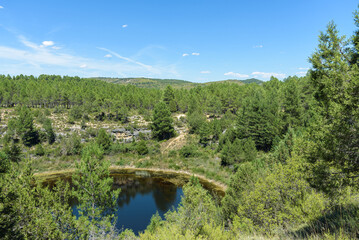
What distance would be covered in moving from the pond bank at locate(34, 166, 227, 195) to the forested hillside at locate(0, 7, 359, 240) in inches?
55.5

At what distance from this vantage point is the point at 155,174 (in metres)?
51.0

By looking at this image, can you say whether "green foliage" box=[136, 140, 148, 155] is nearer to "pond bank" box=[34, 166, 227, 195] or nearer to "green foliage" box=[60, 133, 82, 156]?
"pond bank" box=[34, 166, 227, 195]

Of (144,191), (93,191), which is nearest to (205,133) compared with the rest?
(144,191)

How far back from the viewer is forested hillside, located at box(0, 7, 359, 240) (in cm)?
790

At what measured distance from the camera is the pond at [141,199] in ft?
99.7

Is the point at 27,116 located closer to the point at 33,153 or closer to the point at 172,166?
the point at 33,153

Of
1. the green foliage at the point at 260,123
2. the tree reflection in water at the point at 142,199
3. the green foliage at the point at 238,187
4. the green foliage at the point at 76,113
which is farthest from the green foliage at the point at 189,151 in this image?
the green foliage at the point at 76,113

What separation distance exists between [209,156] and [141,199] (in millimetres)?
21962

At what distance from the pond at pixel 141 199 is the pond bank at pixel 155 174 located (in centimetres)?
223

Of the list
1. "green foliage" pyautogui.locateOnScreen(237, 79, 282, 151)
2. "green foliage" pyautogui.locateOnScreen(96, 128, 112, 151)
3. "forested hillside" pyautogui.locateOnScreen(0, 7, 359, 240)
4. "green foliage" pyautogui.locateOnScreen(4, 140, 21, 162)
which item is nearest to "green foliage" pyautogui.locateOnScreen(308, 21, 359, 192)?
"forested hillside" pyautogui.locateOnScreen(0, 7, 359, 240)

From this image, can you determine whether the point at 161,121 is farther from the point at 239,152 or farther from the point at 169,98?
the point at 239,152

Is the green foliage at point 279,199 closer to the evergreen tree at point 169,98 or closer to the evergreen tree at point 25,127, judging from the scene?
the evergreen tree at point 25,127

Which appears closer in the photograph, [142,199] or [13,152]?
[142,199]

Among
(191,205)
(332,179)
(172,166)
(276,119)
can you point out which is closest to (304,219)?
(332,179)
